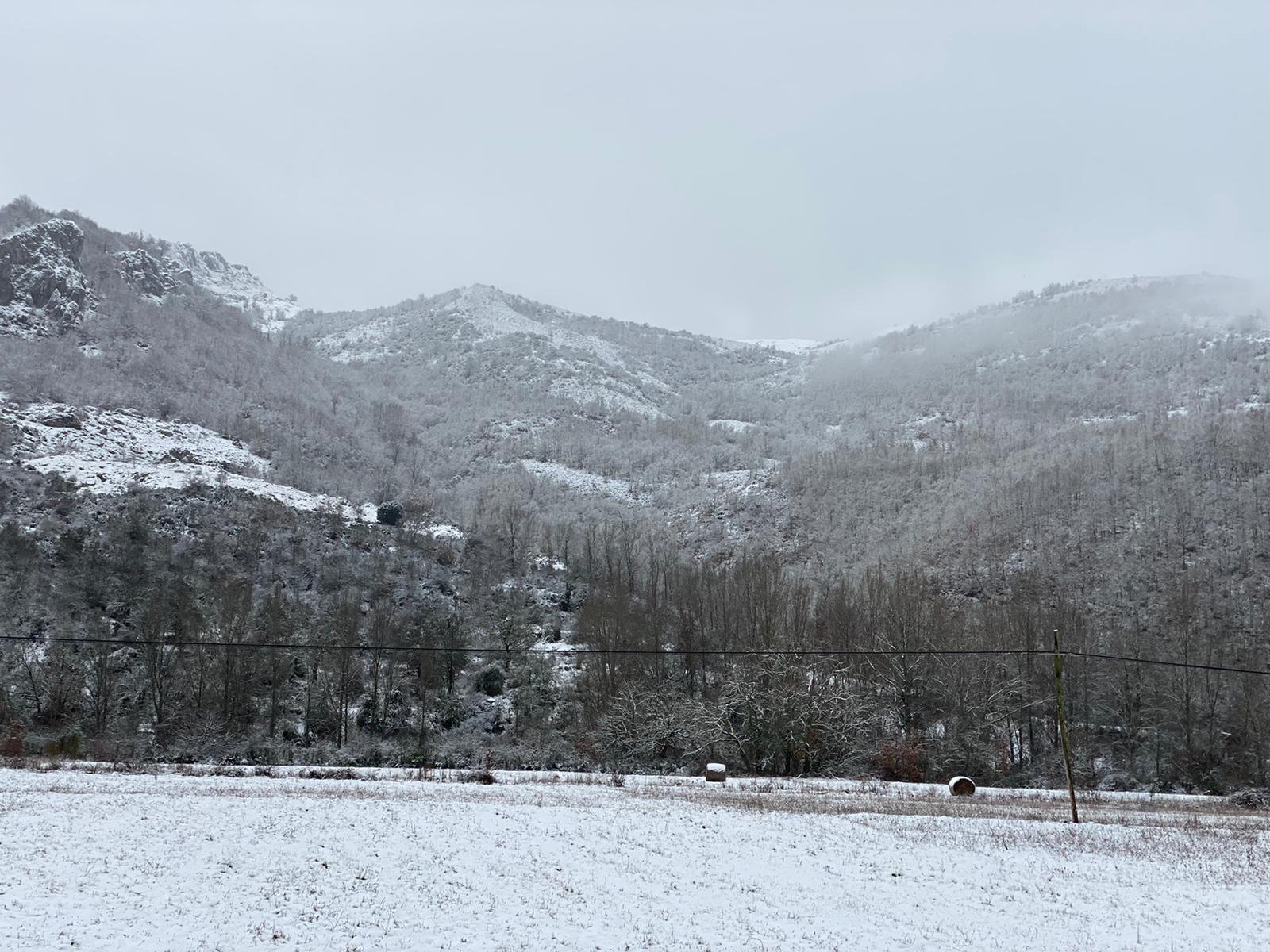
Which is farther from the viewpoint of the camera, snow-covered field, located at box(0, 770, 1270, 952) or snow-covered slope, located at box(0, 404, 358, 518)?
snow-covered slope, located at box(0, 404, 358, 518)

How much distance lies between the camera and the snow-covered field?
1490cm

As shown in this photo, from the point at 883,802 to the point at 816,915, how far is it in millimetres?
17388

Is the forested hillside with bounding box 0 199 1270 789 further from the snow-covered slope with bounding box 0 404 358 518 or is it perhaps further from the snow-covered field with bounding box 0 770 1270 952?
the snow-covered field with bounding box 0 770 1270 952

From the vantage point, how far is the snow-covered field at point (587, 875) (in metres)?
14.9

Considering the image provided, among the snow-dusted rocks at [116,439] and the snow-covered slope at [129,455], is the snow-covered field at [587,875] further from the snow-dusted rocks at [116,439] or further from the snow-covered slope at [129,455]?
the snow-dusted rocks at [116,439]

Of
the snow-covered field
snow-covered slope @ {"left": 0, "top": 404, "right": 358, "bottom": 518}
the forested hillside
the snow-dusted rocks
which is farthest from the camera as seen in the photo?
the snow-dusted rocks

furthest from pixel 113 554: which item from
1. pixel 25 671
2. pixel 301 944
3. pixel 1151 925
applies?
pixel 1151 925

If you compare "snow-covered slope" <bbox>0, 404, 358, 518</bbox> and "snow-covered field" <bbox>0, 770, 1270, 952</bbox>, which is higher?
"snow-covered slope" <bbox>0, 404, 358, 518</bbox>

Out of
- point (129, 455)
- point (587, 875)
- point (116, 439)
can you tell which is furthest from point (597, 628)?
point (116, 439)

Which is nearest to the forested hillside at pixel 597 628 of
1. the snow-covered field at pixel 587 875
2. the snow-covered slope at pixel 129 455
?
the snow-covered slope at pixel 129 455

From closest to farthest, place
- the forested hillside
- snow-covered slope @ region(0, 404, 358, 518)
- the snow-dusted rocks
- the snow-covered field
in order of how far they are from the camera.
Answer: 1. the snow-covered field
2. the forested hillside
3. snow-covered slope @ region(0, 404, 358, 518)
4. the snow-dusted rocks

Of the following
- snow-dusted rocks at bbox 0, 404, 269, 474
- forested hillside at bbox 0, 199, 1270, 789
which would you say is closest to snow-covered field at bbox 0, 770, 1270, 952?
forested hillside at bbox 0, 199, 1270, 789

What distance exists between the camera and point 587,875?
62.8 ft

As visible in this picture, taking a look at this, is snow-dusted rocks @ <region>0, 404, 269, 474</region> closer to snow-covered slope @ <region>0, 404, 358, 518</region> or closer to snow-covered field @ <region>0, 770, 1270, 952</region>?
snow-covered slope @ <region>0, 404, 358, 518</region>
